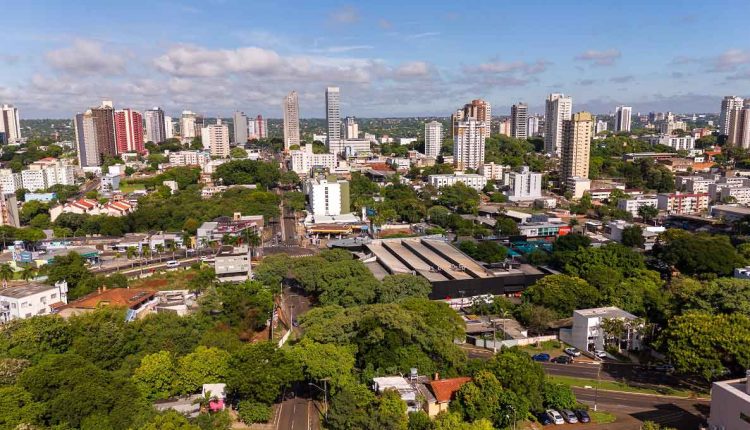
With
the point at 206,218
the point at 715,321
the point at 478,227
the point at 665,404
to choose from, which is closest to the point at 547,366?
the point at 665,404

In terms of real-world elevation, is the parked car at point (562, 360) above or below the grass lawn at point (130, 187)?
below

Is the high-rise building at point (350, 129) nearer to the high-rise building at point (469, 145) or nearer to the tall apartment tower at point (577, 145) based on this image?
the high-rise building at point (469, 145)

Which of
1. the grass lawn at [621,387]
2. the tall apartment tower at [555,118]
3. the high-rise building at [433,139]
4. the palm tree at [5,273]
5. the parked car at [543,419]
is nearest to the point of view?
the parked car at [543,419]

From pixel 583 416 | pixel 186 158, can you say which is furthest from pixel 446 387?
pixel 186 158

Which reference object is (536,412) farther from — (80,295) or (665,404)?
(80,295)

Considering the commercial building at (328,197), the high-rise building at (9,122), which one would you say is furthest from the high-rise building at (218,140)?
the commercial building at (328,197)

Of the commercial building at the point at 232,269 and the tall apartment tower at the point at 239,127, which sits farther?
the tall apartment tower at the point at 239,127

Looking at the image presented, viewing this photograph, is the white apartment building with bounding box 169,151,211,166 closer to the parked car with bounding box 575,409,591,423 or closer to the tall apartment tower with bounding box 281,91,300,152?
the tall apartment tower with bounding box 281,91,300,152
